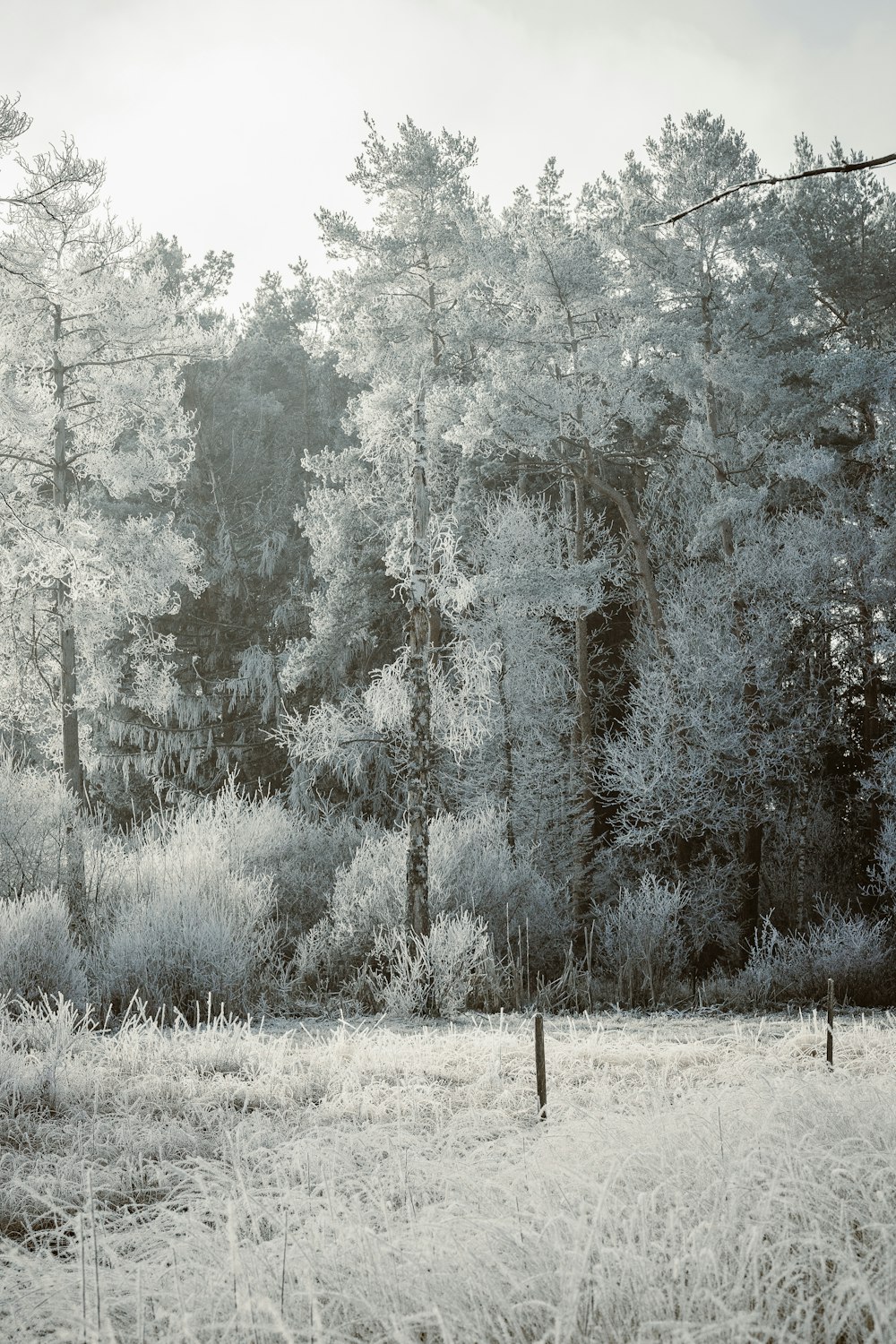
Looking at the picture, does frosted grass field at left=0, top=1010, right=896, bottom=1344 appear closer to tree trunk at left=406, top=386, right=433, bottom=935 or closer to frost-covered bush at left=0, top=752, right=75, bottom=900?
tree trunk at left=406, top=386, right=433, bottom=935

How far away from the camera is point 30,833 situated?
50.2 feet

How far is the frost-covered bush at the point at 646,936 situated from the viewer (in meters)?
13.8

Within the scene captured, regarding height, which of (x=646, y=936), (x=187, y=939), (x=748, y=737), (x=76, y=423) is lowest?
(x=646, y=936)

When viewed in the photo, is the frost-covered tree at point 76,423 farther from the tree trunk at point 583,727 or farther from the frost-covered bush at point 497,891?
the tree trunk at point 583,727

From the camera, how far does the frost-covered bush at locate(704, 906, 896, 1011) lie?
13.1 m

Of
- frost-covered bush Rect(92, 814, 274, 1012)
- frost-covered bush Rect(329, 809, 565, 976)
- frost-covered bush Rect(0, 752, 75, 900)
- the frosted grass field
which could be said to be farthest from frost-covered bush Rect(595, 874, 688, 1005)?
frost-covered bush Rect(0, 752, 75, 900)

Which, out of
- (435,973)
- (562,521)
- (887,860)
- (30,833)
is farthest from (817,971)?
(30,833)

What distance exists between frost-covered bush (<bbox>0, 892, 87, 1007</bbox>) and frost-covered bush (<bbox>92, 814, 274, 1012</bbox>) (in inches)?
10.6

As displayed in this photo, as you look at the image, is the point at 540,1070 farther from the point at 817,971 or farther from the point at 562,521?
the point at 562,521

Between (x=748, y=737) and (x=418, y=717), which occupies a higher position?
(x=418, y=717)

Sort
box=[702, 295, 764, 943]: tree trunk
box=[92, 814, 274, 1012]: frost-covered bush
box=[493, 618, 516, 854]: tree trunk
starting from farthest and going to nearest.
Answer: box=[493, 618, 516, 854]: tree trunk < box=[702, 295, 764, 943]: tree trunk < box=[92, 814, 274, 1012]: frost-covered bush

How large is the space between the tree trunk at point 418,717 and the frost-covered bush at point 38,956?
3.43m

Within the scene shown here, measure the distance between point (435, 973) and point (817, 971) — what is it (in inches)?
239

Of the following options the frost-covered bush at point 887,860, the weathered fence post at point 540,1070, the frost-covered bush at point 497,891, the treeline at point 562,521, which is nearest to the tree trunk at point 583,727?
the treeline at point 562,521
